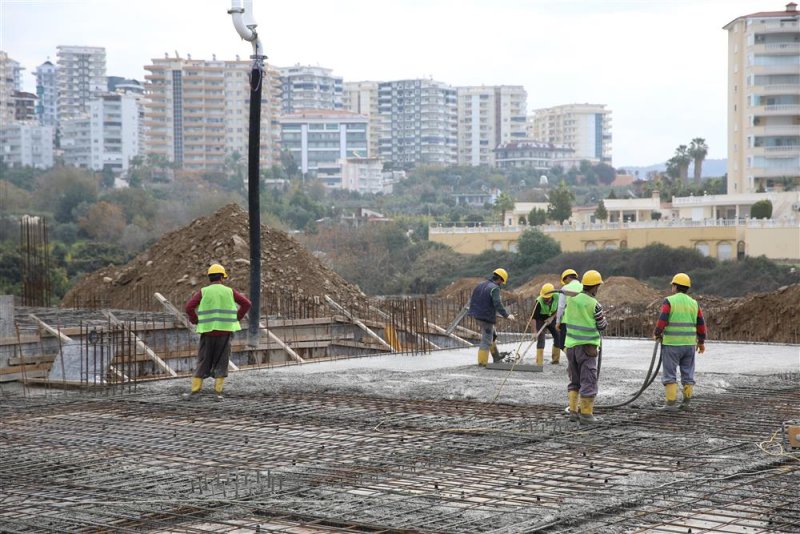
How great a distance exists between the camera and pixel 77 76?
17512 cm

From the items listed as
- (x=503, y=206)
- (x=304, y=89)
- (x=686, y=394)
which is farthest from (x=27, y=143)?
(x=686, y=394)

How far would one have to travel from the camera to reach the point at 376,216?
248 feet

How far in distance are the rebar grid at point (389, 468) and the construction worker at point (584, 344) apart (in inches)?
8.3

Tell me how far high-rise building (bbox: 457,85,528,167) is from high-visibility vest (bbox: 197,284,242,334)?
169 meters

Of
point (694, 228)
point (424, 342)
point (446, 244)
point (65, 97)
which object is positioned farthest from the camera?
point (65, 97)

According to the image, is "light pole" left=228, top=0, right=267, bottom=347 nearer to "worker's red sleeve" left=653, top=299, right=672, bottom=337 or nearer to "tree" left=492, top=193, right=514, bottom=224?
"worker's red sleeve" left=653, top=299, right=672, bottom=337

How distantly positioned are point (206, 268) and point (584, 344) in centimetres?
1122

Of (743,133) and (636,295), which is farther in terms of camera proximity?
(743,133)

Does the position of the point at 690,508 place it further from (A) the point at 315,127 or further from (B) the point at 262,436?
(A) the point at 315,127

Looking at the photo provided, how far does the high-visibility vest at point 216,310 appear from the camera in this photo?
36.8 feet

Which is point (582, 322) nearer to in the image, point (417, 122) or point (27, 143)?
point (27, 143)

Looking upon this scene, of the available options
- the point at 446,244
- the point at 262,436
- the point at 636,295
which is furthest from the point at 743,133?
the point at 262,436

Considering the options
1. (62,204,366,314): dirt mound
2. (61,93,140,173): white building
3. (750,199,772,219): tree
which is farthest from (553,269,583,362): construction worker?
(61,93,140,173): white building

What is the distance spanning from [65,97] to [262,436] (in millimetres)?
173820
